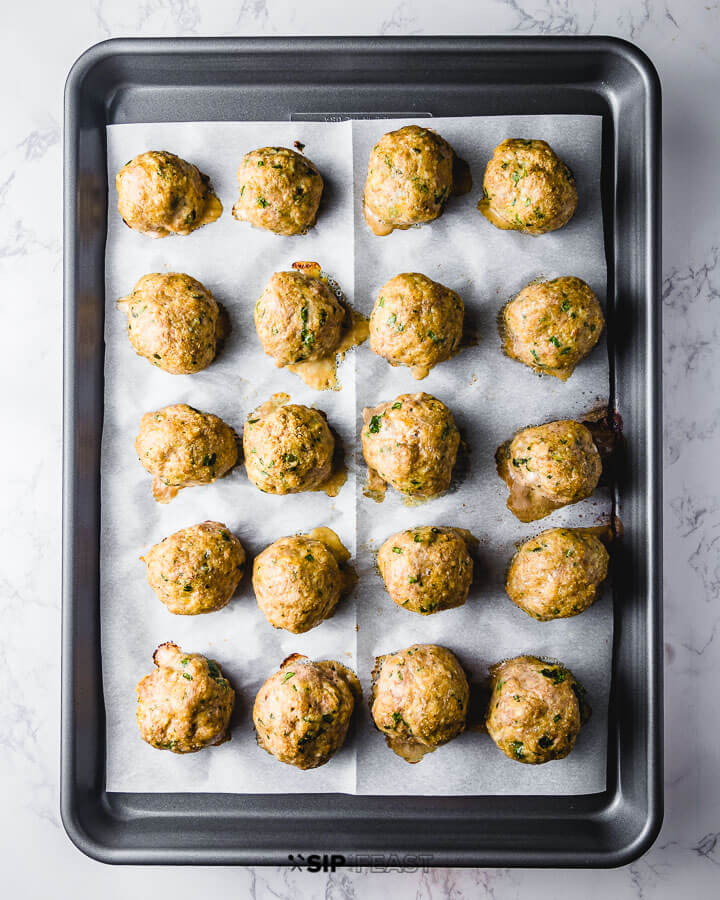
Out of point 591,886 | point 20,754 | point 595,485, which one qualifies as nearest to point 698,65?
point 595,485

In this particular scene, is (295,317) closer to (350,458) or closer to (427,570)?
(350,458)

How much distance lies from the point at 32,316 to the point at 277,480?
1.02m

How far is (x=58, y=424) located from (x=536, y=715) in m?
1.73

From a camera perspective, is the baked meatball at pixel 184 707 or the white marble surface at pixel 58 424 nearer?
the baked meatball at pixel 184 707

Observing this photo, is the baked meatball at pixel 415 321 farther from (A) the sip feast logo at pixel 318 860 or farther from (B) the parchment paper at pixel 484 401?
(A) the sip feast logo at pixel 318 860

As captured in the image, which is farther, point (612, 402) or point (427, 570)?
point (612, 402)

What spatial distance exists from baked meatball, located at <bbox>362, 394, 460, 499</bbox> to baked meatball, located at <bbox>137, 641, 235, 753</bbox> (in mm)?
787

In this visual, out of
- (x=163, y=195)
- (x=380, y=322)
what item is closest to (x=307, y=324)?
(x=380, y=322)

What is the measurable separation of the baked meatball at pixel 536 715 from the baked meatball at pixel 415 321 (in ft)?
3.14

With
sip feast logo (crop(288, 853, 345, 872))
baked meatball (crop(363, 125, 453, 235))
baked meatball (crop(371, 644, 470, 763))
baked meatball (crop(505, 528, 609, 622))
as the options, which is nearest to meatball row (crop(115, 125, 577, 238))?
baked meatball (crop(363, 125, 453, 235))

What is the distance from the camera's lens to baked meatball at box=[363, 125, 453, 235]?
2111mm

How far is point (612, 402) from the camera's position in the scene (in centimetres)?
228

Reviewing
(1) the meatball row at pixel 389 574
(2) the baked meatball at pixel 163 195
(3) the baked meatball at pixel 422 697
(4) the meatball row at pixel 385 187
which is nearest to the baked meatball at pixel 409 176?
(4) the meatball row at pixel 385 187

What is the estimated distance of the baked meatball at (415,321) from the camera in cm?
211
